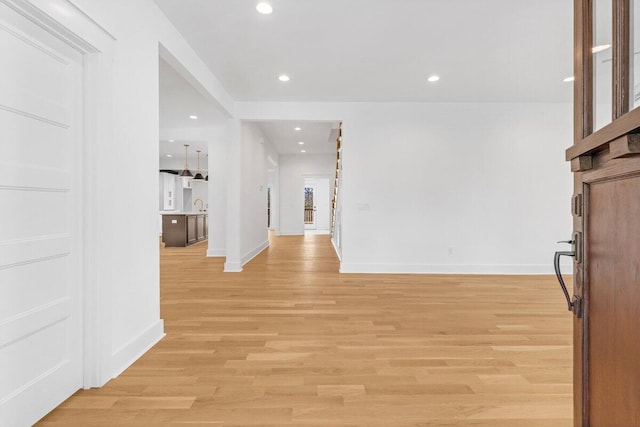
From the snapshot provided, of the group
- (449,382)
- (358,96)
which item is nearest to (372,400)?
(449,382)

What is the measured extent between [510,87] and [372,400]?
14.5ft

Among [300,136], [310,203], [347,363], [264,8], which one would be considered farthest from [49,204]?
[310,203]

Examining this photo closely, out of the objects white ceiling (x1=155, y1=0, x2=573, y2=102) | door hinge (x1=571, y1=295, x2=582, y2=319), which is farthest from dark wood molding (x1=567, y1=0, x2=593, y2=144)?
white ceiling (x1=155, y1=0, x2=573, y2=102)

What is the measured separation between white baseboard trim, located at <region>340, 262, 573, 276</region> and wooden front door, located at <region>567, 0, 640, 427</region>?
3.94 meters

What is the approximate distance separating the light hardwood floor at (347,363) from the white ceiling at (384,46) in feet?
8.74

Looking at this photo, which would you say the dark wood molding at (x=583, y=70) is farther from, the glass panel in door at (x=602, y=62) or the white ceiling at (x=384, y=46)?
the white ceiling at (x=384, y=46)

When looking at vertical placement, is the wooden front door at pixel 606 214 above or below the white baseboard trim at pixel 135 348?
above

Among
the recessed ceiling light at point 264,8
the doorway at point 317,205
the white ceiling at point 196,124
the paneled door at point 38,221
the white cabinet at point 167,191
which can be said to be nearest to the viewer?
the paneled door at point 38,221

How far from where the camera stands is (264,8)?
2594mm

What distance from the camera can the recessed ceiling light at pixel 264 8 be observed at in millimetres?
2546

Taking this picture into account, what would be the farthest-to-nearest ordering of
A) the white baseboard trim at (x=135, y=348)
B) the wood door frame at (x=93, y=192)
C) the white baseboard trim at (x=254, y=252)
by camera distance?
the white baseboard trim at (x=254, y=252)
the white baseboard trim at (x=135, y=348)
the wood door frame at (x=93, y=192)

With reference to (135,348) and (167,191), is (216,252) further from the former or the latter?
(167,191)

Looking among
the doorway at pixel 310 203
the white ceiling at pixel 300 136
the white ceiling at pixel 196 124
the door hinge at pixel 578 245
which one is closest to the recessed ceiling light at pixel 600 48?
the door hinge at pixel 578 245

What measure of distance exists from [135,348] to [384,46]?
11.1 ft
